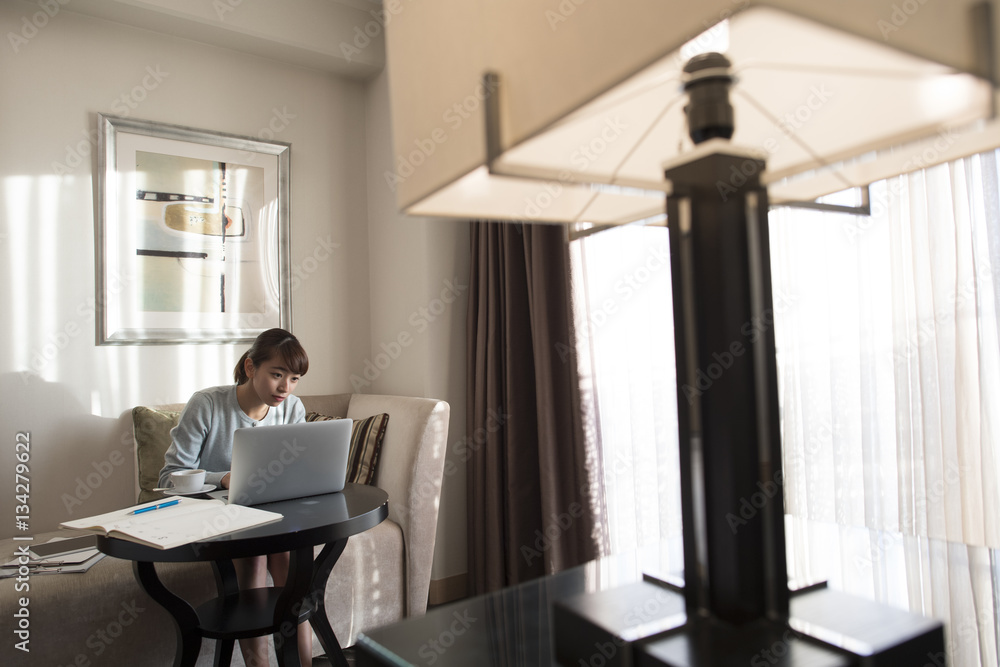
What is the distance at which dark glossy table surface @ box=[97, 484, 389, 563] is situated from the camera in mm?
Result: 1495

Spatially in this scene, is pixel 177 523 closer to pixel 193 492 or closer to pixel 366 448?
pixel 193 492

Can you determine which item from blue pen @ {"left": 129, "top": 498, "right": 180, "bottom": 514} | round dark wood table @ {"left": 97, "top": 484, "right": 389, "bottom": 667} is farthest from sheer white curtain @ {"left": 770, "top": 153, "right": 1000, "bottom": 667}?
blue pen @ {"left": 129, "top": 498, "right": 180, "bottom": 514}

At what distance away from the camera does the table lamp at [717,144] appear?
301 millimetres

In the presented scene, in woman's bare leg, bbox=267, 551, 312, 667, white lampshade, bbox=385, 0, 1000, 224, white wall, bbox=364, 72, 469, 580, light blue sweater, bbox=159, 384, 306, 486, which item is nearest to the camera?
white lampshade, bbox=385, 0, 1000, 224

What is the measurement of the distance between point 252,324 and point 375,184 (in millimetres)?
1053

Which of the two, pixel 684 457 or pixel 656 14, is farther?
pixel 684 457

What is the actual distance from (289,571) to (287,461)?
30 centimetres

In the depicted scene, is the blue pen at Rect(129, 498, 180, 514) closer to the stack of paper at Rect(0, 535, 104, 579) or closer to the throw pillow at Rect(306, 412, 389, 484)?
the stack of paper at Rect(0, 535, 104, 579)

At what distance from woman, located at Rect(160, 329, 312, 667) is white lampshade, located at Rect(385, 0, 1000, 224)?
193cm

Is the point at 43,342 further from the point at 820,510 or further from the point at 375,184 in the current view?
the point at 820,510

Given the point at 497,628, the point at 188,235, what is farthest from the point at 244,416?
the point at 497,628

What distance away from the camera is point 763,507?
1.34 ft

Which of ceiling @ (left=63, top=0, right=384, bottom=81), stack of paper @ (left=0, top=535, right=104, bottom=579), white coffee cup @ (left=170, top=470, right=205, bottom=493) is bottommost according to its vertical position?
stack of paper @ (left=0, top=535, right=104, bottom=579)

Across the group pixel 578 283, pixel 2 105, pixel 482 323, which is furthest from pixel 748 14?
pixel 2 105
